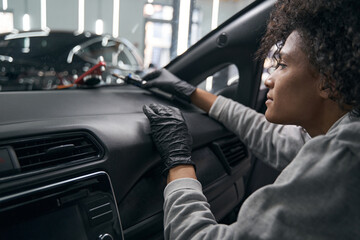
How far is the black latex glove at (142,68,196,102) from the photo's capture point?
5.20 ft

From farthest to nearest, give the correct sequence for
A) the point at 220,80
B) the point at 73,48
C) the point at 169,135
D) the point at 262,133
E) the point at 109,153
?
the point at 73,48, the point at 220,80, the point at 262,133, the point at 169,135, the point at 109,153

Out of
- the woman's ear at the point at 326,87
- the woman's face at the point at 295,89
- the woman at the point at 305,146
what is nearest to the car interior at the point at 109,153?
the woman at the point at 305,146

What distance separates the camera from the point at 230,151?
64.0 inches

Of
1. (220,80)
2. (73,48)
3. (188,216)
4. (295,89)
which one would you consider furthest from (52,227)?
(73,48)

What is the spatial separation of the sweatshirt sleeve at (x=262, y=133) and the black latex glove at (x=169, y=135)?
1.11 feet

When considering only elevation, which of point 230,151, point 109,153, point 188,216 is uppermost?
point 109,153

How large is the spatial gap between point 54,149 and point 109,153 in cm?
17

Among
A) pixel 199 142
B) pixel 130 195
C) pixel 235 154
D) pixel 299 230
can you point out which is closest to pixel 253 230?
pixel 299 230

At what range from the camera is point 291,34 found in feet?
3.22

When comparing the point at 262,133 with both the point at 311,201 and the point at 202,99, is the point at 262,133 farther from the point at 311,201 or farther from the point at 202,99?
the point at 311,201

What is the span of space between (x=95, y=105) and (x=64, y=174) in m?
0.42

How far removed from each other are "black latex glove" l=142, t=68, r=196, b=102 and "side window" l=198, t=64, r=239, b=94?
0.74 ft

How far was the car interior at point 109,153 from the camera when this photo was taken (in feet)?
2.66

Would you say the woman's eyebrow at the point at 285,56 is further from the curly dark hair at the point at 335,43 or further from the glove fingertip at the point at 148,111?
the glove fingertip at the point at 148,111
